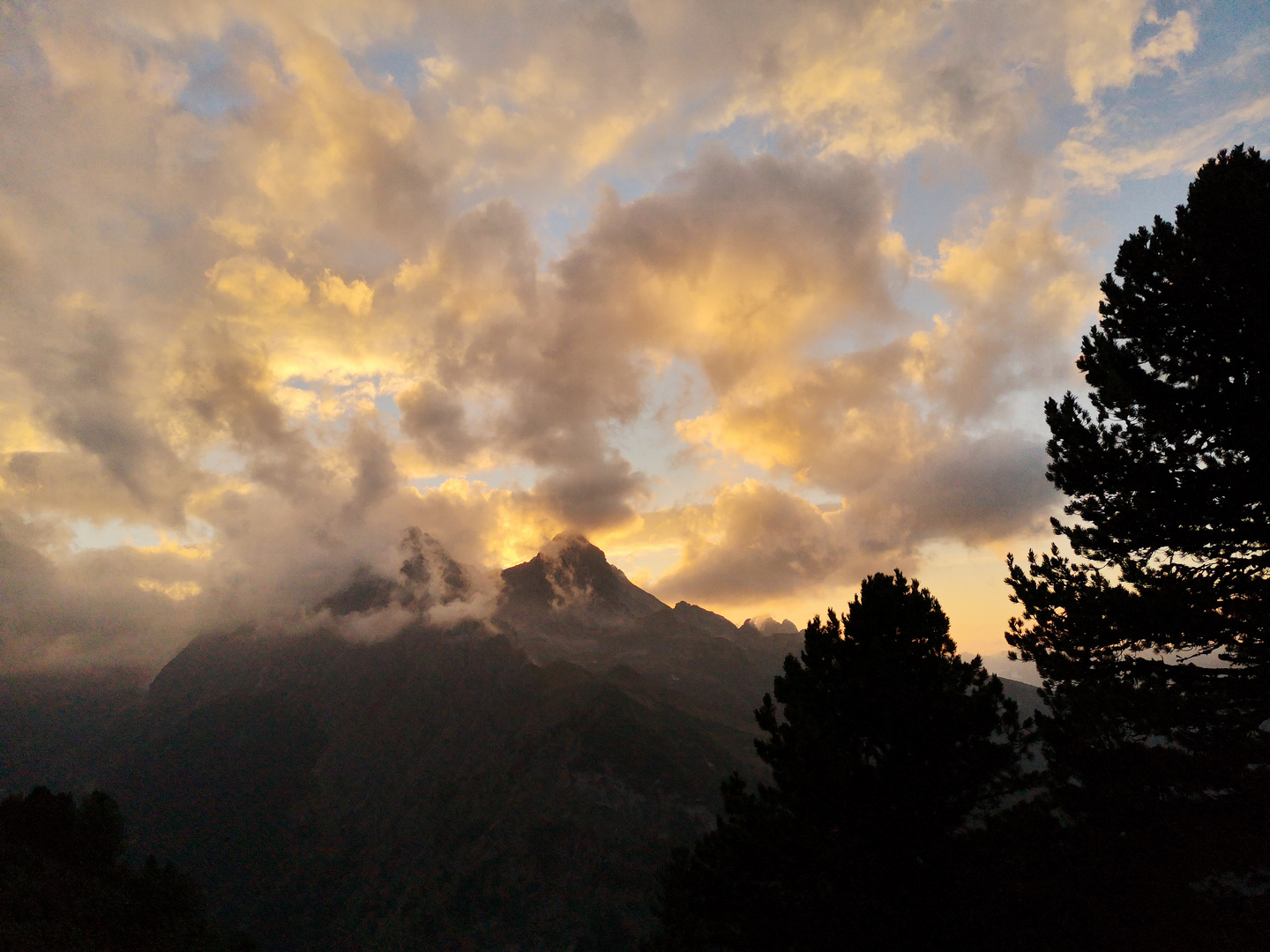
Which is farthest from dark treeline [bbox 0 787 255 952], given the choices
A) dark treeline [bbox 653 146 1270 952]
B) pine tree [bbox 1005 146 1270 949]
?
pine tree [bbox 1005 146 1270 949]

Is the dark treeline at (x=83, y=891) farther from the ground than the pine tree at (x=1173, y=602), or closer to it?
closer to it

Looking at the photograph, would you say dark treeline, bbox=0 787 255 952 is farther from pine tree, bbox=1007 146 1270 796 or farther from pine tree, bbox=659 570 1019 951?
pine tree, bbox=1007 146 1270 796

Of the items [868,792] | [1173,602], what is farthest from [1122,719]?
[868,792]

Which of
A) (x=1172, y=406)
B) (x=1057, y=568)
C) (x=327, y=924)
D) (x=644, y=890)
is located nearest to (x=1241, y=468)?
(x=1172, y=406)

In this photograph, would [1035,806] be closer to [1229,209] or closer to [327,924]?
[1229,209]

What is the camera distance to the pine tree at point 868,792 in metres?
15.3

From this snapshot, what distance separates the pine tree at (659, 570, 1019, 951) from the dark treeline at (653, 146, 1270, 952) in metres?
0.07

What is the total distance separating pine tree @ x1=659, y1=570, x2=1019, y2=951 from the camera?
15.3 m

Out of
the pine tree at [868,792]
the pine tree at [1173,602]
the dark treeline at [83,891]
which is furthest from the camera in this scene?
the dark treeline at [83,891]

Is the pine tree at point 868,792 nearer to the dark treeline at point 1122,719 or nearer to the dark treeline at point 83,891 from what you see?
the dark treeline at point 1122,719

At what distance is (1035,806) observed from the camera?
15039 millimetres

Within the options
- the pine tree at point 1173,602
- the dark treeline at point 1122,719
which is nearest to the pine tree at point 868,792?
the dark treeline at point 1122,719

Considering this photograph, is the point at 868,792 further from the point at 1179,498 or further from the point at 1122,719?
the point at 1179,498

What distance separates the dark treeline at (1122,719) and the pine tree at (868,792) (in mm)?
74
